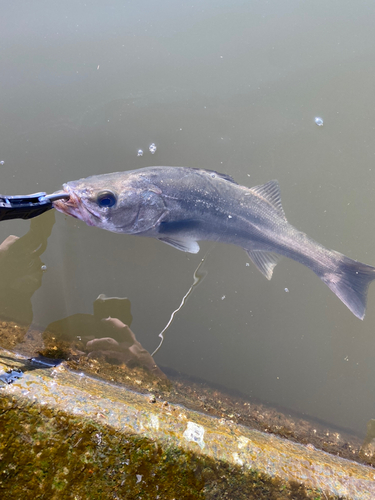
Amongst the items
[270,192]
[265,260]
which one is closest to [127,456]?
[265,260]

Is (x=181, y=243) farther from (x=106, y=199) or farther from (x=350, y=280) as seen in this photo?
(x=350, y=280)

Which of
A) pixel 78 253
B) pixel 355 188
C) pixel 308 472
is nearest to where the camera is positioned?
pixel 308 472

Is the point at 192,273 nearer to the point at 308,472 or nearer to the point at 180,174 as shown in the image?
the point at 180,174

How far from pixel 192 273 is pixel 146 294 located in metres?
0.70

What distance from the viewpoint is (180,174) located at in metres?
3.02

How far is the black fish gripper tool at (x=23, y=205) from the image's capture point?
77.6 inches

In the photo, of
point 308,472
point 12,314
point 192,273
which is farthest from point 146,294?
point 308,472

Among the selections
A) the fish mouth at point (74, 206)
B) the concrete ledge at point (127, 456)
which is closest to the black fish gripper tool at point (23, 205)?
the fish mouth at point (74, 206)

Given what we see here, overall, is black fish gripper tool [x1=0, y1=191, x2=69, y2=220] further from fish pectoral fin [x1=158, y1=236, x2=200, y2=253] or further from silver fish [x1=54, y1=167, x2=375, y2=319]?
fish pectoral fin [x1=158, y1=236, x2=200, y2=253]

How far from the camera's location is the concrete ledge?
176 centimetres

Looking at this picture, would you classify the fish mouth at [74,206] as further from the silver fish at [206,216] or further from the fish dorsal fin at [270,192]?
the fish dorsal fin at [270,192]

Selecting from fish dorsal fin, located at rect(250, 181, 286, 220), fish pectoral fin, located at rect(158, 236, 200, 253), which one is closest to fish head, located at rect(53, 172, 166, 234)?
fish pectoral fin, located at rect(158, 236, 200, 253)

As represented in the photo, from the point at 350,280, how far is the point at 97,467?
294 cm

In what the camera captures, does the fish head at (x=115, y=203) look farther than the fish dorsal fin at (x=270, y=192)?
No
